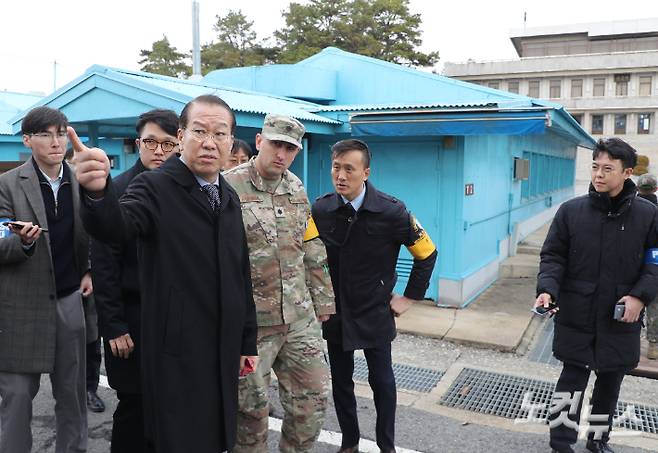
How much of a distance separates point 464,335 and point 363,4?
94.3 ft

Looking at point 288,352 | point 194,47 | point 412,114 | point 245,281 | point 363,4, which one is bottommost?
point 288,352

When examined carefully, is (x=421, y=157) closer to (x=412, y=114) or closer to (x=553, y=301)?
(x=412, y=114)

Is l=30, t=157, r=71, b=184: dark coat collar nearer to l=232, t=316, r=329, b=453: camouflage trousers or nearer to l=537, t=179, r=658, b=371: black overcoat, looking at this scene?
l=232, t=316, r=329, b=453: camouflage trousers

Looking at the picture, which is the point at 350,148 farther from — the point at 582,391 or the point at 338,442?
the point at 582,391

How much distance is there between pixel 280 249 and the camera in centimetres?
281

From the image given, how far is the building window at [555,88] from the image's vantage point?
1842 inches

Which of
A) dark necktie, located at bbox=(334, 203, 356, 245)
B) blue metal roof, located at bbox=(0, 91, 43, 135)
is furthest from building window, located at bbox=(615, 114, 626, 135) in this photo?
dark necktie, located at bbox=(334, 203, 356, 245)

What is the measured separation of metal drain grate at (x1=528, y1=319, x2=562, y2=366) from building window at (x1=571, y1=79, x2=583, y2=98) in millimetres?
45626

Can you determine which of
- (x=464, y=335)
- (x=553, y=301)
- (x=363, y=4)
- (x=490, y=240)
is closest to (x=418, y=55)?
(x=363, y=4)

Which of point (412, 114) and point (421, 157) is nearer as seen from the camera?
point (412, 114)

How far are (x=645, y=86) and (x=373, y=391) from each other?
4967cm

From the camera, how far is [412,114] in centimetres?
635

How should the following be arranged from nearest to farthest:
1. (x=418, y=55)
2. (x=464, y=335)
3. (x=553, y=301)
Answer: (x=553, y=301) < (x=464, y=335) < (x=418, y=55)

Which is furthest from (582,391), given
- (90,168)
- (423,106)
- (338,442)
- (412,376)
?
(423,106)
